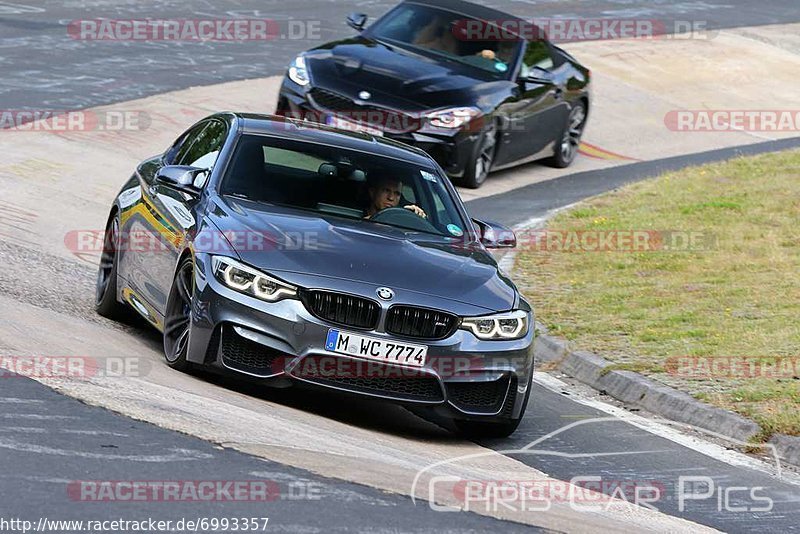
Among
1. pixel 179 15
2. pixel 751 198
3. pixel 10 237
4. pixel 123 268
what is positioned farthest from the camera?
pixel 179 15

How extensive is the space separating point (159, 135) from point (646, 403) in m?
9.13

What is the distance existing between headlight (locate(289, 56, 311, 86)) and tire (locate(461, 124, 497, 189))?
2024mm

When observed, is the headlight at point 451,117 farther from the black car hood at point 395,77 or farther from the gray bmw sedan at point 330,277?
the gray bmw sedan at point 330,277

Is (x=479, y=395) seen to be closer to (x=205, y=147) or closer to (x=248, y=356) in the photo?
(x=248, y=356)

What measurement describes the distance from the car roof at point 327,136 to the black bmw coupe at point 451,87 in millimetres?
5722

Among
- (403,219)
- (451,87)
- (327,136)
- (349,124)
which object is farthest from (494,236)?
(451,87)

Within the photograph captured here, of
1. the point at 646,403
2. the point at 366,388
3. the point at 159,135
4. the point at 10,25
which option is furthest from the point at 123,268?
the point at 10,25

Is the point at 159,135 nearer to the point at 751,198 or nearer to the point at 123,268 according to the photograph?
the point at 751,198

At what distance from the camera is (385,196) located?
9734mm

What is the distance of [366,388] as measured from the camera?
8.23 m

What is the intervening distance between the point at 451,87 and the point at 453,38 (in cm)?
137

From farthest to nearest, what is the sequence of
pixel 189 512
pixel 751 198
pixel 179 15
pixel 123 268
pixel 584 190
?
pixel 179 15, pixel 584 190, pixel 751 198, pixel 123 268, pixel 189 512

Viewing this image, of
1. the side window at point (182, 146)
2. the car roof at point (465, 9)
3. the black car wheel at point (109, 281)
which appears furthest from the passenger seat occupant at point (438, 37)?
the black car wheel at point (109, 281)

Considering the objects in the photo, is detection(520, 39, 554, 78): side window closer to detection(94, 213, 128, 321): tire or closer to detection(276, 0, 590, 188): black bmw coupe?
detection(276, 0, 590, 188): black bmw coupe
